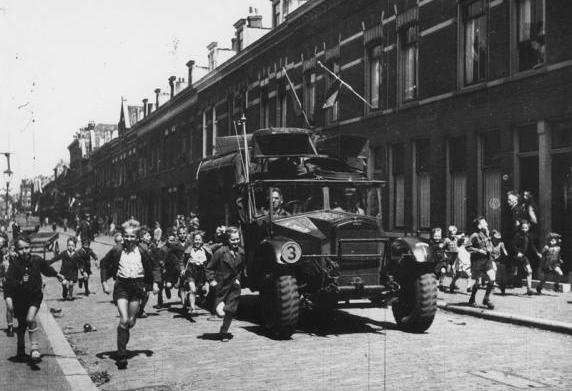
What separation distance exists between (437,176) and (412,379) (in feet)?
44.2

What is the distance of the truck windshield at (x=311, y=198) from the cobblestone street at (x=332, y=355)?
1.90 m

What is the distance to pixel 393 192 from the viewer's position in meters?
23.7

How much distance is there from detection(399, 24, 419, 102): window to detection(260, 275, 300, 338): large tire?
42.5ft

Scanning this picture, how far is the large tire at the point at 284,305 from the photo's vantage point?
10617mm

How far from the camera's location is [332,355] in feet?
31.1

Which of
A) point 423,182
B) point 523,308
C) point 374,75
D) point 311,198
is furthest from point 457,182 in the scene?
point 311,198

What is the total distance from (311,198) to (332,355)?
3417 mm

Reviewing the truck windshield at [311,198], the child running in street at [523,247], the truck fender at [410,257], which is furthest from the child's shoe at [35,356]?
the child running in street at [523,247]

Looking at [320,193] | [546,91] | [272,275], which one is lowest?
[272,275]

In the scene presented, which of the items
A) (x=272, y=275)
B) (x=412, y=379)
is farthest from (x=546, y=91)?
(x=412, y=379)

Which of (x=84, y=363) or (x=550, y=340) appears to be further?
(x=550, y=340)

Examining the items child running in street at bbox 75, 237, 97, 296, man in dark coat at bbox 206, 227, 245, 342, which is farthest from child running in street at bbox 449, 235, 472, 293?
child running in street at bbox 75, 237, 97, 296

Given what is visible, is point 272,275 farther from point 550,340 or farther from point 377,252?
point 550,340

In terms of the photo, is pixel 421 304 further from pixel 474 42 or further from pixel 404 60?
pixel 404 60
